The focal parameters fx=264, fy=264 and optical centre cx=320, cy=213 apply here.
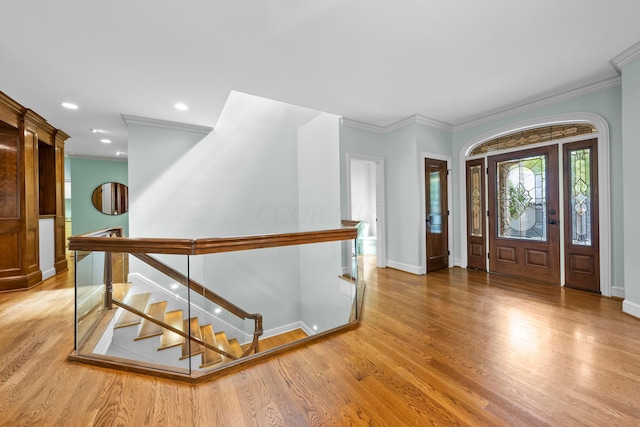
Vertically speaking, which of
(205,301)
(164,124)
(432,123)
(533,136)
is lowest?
(205,301)

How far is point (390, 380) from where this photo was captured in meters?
1.78

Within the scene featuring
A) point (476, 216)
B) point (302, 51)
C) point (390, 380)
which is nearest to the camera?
point (390, 380)

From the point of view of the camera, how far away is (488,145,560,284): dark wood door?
3.85 m

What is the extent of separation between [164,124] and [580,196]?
615 centimetres

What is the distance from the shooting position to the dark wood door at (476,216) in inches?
183

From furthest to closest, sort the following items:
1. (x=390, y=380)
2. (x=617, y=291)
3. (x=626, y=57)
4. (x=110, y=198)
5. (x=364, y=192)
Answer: (x=364, y=192) < (x=110, y=198) < (x=617, y=291) < (x=626, y=57) < (x=390, y=380)

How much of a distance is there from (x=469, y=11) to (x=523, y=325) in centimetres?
282

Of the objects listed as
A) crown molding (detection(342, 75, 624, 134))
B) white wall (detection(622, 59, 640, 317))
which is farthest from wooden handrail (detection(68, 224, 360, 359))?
white wall (detection(622, 59, 640, 317))

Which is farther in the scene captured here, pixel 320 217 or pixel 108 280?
pixel 320 217

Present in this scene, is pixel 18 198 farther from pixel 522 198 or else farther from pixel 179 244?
pixel 522 198

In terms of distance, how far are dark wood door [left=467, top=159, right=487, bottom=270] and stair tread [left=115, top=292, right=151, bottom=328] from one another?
16.5 ft

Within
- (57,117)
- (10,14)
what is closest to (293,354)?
(10,14)

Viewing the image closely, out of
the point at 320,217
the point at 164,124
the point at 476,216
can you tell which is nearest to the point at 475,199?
the point at 476,216

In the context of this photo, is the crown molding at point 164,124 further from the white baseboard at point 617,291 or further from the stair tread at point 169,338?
the white baseboard at point 617,291
